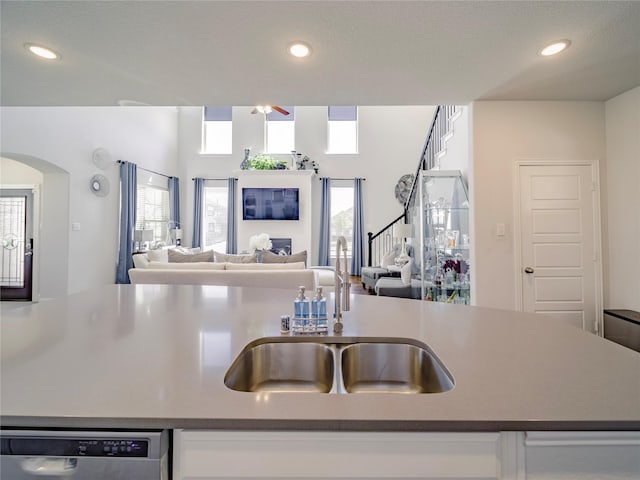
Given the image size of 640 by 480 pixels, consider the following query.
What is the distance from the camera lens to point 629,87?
279cm

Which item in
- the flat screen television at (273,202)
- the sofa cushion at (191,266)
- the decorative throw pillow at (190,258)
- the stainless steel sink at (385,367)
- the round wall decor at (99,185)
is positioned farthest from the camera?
the flat screen television at (273,202)

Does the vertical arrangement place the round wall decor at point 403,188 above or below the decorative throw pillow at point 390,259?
above

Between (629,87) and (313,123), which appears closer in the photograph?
(629,87)

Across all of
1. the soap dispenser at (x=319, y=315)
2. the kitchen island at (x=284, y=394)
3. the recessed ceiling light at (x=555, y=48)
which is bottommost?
the kitchen island at (x=284, y=394)

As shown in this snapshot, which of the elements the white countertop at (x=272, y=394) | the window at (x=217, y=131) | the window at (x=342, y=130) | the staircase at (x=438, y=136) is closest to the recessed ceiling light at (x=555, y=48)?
the staircase at (x=438, y=136)

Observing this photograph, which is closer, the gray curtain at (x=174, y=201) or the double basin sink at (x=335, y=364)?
the double basin sink at (x=335, y=364)

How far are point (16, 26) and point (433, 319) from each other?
3.07 metres

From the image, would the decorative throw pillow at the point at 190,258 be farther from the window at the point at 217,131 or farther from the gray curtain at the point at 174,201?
the window at the point at 217,131

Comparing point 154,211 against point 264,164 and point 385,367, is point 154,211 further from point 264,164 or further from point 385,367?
point 385,367

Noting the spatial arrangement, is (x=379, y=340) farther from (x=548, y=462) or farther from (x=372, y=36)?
(x=372, y=36)

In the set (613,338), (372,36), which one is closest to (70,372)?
(372,36)

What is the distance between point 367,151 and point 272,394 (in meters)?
7.94

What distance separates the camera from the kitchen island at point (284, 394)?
2.10 feet

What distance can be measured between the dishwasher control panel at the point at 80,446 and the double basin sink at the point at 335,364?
437 mm
